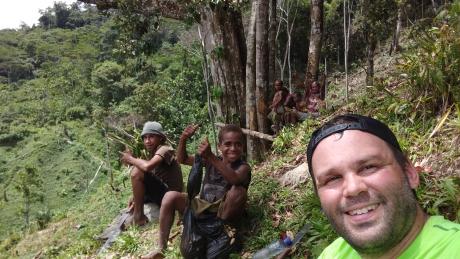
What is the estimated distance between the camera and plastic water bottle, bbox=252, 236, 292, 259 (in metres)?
4.24

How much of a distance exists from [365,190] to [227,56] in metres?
6.70

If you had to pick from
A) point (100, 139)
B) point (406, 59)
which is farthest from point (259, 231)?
point (100, 139)

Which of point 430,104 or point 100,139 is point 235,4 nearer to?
point 430,104

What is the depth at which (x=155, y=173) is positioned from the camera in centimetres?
641

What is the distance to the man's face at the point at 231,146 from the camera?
4.75 meters

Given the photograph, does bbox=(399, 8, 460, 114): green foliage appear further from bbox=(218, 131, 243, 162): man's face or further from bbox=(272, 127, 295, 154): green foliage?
bbox=(272, 127, 295, 154): green foliage

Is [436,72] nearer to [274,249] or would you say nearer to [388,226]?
[274,249]

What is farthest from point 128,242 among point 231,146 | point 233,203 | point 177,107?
point 177,107

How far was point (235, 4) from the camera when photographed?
6.70 meters

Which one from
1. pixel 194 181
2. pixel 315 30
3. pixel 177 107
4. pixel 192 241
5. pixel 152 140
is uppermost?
pixel 315 30

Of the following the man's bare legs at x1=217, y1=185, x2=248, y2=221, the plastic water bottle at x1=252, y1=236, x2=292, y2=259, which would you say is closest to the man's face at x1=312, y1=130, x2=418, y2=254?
the plastic water bottle at x1=252, y1=236, x2=292, y2=259

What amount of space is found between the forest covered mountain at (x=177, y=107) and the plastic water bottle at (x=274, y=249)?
18 centimetres

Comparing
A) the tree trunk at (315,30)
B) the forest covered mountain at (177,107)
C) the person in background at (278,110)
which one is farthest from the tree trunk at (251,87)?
the tree trunk at (315,30)

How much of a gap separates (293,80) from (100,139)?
25.0 meters
